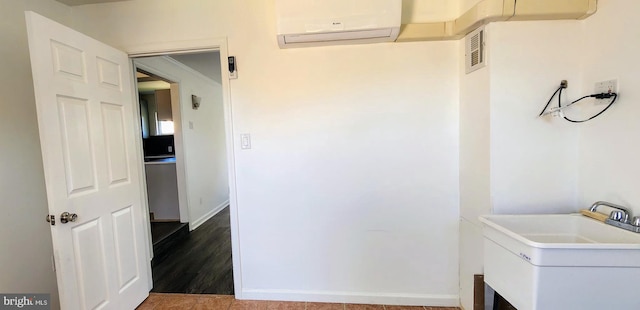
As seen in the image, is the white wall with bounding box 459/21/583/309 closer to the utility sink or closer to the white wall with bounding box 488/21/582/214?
the white wall with bounding box 488/21/582/214

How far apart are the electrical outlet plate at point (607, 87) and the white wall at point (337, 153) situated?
25.9 inches

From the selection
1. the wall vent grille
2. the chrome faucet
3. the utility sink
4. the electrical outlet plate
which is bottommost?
the utility sink

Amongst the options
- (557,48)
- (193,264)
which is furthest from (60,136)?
(557,48)

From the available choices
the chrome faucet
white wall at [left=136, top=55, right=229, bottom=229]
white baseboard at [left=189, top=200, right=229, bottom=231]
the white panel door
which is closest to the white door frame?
the white panel door

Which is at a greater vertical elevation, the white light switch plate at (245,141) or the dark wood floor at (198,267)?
the white light switch plate at (245,141)

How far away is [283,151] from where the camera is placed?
5.99 feet

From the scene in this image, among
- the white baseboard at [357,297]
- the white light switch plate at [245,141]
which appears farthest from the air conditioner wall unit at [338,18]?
the white baseboard at [357,297]

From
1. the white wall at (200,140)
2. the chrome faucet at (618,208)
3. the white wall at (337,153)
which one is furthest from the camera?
the white wall at (200,140)

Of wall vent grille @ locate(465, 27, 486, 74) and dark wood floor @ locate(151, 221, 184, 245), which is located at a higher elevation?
wall vent grille @ locate(465, 27, 486, 74)

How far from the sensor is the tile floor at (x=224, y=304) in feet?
5.99

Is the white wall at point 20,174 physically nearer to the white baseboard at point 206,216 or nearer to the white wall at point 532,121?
the white baseboard at point 206,216

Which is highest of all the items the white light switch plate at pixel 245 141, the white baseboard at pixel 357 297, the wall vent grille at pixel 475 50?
the wall vent grille at pixel 475 50

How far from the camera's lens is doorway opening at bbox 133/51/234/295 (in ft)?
7.80

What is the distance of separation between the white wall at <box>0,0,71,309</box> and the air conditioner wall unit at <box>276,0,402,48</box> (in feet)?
5.54
